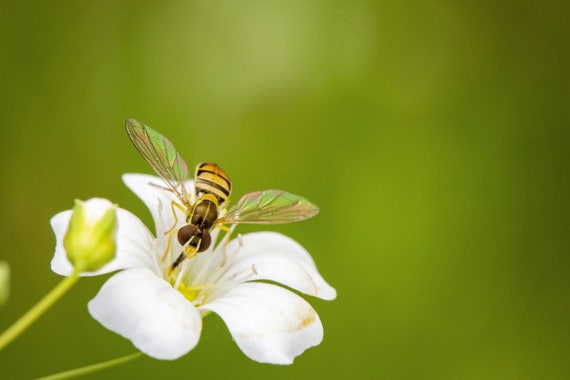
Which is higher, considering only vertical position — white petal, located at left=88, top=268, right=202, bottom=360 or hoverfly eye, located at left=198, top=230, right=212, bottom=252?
hoverfly eye, located at left=198, top=230, right=212, bottom=252

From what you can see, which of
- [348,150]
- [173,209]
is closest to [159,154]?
[173,209]

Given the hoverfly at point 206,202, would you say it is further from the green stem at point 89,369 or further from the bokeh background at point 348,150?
the bokeh background at point 348,150

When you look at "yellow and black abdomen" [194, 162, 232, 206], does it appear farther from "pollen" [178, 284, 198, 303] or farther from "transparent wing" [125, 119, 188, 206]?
"pollen" [178, 284, 198, 303]

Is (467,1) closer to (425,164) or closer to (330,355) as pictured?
(425,164)

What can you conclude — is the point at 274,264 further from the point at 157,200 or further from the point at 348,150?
the point at 348,150

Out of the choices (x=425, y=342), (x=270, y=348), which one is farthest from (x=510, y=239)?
(x=270, y=348)

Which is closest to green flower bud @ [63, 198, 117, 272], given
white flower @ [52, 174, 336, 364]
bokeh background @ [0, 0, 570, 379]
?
white flower @ [52, 174, 336, 364]
